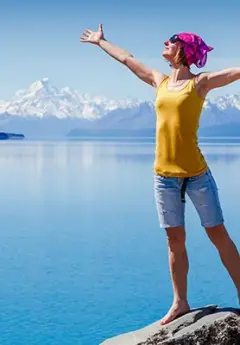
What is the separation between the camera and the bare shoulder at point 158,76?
324cm

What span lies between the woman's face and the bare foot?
1.07m

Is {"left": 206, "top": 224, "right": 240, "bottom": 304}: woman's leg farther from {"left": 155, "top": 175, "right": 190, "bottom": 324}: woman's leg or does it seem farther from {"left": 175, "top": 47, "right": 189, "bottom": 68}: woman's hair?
{"left": 175, "top": 47, "right": 189, "bottom": 68}: woman's hair

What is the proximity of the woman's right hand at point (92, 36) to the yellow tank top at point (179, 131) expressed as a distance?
552 millimetres

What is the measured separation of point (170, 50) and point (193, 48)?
10cm

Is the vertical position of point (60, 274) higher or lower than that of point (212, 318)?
lower

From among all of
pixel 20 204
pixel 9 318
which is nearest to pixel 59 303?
pixel 9 318

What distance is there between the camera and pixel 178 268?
326 cm

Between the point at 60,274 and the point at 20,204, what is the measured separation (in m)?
5.77

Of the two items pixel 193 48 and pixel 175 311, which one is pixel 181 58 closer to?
pixel 193 48

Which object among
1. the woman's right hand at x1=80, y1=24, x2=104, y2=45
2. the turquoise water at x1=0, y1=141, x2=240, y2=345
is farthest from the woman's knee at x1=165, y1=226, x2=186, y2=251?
the turquoise water at x1=0, y1=141, x2=240, y2=345

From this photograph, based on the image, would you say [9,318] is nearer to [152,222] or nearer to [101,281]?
[101,281]

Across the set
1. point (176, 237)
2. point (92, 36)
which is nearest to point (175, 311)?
point (176, 237)

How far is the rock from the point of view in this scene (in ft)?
9.82

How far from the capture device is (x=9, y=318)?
515 centimetres
